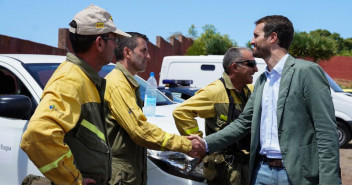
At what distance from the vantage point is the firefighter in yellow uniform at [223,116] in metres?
3.95

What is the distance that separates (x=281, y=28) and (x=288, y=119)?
66 centimetres

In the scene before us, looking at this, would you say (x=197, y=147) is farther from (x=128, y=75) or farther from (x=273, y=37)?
(x=273, y=37)

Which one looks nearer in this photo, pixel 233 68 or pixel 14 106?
pixel 14 106

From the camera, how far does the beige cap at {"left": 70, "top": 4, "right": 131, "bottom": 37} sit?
2.62 metres

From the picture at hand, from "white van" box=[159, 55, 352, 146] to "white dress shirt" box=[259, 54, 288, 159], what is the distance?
745cm

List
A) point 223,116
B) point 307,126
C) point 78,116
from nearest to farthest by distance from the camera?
point 78,116, point 307,126, point 223,116

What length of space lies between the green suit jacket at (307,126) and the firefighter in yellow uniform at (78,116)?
3.77ft

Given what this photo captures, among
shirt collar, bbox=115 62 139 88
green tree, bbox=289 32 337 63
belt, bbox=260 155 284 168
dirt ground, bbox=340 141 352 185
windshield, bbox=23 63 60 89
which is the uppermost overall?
shirt collar, bbox=115 62 139 88

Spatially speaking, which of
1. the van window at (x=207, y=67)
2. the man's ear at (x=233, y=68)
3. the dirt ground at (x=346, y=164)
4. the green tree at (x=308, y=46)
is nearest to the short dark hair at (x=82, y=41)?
the man's ear at (x=233, y=68)

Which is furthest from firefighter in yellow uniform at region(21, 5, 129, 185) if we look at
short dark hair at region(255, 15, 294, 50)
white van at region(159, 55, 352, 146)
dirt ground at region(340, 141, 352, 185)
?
white van at region(159, 55, 352, 146)

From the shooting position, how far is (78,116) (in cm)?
240

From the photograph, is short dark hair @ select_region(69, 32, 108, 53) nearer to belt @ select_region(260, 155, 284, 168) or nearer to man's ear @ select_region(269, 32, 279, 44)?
man's ear @ select_region(269, 32, 279, 44)

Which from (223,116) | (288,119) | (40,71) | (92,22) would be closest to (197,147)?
(223,116)

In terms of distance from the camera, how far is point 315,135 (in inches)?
119
